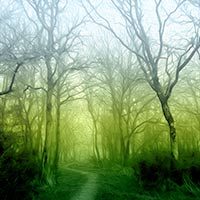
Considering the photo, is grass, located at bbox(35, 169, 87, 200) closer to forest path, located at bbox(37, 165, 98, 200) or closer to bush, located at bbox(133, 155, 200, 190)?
forest path, located at bbox(37, 165, 98, 200)

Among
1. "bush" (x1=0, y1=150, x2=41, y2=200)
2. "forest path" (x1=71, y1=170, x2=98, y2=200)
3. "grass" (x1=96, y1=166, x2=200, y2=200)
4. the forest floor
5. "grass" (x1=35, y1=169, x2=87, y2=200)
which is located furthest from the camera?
"forest path" (x1=71, y1=170, x2=98, y2=200)

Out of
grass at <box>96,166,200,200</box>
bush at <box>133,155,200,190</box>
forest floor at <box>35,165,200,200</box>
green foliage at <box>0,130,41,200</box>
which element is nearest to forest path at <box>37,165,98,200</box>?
forest floor at <box>35,165,200,200</box>

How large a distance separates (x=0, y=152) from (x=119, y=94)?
48.3 feet

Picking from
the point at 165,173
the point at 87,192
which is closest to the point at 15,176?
the point at 87,192

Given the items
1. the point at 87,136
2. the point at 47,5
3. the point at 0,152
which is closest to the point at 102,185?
the point at 0,152

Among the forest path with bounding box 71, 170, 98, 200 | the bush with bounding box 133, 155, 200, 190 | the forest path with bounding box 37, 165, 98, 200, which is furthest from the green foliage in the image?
the bush with bounding box 133, 155, 200, 190

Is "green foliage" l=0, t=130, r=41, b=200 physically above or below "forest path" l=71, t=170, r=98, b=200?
above

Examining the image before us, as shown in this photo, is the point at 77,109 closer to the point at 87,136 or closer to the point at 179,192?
the point at 87,136

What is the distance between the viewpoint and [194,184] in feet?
36.5

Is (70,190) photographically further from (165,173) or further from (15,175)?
(15,175)

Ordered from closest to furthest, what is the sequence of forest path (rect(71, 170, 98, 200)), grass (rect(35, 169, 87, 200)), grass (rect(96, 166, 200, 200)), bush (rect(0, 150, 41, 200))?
bush (rect(0, 150, 41, 200)) → grass (rect(96, 166, 200, 200)) → grass (rect(35, 169, 87, 200)) → forest path (rect(71, 170, 98, 200))

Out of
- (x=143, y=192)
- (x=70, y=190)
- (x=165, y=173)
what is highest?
(x=165, y=173)

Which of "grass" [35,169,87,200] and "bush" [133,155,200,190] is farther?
"grass" [35,169,87,200]

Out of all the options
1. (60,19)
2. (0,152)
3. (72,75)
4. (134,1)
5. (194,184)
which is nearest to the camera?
(0,152)
